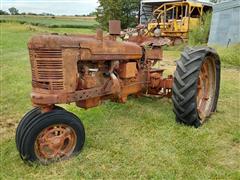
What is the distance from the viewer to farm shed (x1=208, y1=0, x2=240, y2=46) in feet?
39.1

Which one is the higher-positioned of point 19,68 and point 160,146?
point 160,146

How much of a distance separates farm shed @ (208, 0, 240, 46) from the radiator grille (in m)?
9.41

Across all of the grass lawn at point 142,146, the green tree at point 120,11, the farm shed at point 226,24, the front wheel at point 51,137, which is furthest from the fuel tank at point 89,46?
the green tree at point 120,11

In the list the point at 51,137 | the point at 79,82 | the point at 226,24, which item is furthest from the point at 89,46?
the point at 226,24

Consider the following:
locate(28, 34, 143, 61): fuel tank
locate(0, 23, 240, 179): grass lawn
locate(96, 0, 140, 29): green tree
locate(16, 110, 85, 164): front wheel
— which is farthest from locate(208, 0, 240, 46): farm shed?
locate(96, 0, 140, 29): green tree

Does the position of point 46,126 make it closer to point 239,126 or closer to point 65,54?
point 65,54

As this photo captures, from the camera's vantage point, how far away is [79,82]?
3746mm

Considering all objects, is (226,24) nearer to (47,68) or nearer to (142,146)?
(142,146)

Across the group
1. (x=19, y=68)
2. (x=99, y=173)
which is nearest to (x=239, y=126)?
(x=99, y=173)

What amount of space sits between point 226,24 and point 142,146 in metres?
9.90

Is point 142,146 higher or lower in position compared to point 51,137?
lower

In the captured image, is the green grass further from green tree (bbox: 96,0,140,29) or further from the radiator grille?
the radiator grille

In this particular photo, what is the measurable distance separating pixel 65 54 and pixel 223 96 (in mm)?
3671

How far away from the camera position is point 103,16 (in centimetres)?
2573
